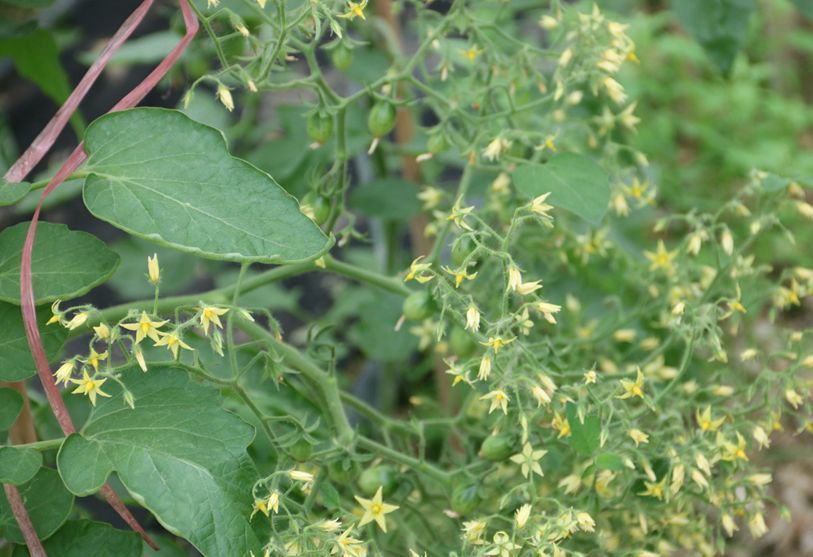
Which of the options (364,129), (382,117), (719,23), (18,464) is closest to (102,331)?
(18,464)

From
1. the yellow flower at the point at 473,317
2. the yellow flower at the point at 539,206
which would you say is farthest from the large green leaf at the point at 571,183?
the yellow flower at the point at 473,317

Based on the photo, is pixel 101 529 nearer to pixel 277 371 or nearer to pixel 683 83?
pixel 277 371

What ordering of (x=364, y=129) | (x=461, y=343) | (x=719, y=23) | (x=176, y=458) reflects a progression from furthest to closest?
(x=364, y=129), (x=719, y=23), (x=461, y=343), (x=176, y=458)

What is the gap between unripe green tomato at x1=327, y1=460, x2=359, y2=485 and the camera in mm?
1003

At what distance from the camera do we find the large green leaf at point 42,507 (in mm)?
932

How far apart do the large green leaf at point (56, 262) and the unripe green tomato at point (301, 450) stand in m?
0.23

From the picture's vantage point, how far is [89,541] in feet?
3.09

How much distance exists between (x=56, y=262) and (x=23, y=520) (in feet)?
0.74

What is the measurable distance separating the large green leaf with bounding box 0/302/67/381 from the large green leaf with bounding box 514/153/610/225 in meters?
0.46

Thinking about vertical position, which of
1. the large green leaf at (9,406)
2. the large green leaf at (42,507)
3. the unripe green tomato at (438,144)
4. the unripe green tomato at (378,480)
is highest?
the unripe green tomato at (438,144)

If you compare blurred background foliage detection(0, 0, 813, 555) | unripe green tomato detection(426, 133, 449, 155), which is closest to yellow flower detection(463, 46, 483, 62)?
unripe green tomato detection(426, 133, 449, 155)

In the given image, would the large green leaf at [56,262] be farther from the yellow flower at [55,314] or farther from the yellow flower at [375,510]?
the yellow flower at [375,510]

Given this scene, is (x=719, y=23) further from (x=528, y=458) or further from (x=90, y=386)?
(x=90, y=386)

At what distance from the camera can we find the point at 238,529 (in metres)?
0.84
